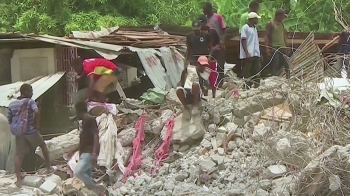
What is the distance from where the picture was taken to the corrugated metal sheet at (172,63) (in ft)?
30.7

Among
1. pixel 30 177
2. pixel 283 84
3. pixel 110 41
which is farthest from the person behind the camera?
pixel 110 41

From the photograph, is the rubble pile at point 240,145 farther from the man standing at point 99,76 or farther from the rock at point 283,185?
the man standing at point 99,76

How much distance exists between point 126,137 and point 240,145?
5.31 ft

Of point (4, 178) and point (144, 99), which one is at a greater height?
point (144, 99)

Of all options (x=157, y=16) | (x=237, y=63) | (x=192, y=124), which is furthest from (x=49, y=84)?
(x=157, y=16)

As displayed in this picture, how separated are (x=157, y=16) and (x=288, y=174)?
9.09m

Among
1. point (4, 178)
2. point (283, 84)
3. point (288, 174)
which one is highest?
point (283, 84)

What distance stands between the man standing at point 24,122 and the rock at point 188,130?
1728 mm

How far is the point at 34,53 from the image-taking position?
8625mm

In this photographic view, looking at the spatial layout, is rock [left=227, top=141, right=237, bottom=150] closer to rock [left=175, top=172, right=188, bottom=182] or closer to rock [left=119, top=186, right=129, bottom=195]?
rock [left=175, top=172, right=188, bottom=182]

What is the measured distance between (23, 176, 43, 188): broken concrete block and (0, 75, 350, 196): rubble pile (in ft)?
0.10

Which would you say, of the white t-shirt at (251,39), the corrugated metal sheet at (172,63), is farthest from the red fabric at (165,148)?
the corrugated metal sheet at (172,63)

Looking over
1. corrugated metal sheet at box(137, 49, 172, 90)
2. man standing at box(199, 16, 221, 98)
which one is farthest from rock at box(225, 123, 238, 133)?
corrugated metal sheet at box(137, 49, 172, 90)

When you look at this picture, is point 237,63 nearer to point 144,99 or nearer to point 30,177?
point 144,99
